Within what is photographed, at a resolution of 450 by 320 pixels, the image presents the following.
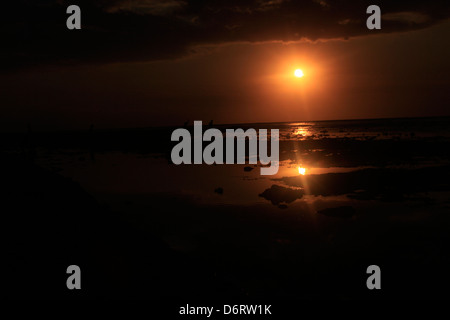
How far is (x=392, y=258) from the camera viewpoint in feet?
40.3

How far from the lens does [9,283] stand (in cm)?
727

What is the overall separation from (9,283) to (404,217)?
581 inches

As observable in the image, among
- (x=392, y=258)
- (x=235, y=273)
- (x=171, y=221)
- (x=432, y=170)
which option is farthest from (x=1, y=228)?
(x=432, y=170)

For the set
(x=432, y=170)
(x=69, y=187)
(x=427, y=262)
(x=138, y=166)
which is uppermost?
(x=138, y=166)

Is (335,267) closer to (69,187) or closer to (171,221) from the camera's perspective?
(171,221)

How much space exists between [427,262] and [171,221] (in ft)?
32.5

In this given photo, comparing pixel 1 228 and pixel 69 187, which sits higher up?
pixel 69 187

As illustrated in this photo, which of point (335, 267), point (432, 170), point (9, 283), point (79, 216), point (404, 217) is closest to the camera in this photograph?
point (9, 283)

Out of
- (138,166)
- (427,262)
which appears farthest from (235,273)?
(138,166)

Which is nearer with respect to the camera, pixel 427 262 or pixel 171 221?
pixel 427 262

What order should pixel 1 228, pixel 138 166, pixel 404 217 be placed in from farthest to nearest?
1. pixel 138 166
2. pixel 404 217
3. pixel 1 228
